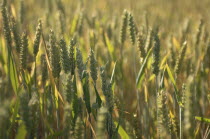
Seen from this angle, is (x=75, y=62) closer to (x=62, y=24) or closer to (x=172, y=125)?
(x=172, y=125)

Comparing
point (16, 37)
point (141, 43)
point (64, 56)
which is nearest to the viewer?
point (64, 56)

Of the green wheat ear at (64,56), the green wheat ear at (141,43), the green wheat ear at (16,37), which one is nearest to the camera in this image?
the green wheat ear at (64,56)

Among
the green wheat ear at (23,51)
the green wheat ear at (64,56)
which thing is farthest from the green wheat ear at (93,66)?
the green wheat ear at (23,51)

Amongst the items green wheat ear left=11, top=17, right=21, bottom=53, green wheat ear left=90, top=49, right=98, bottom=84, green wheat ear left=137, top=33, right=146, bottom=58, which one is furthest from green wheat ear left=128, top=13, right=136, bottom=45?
green wheat ear left=11, top=17, right=21, bottom=53

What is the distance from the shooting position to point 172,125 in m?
0.79

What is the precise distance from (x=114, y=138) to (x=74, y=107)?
0.46 ft

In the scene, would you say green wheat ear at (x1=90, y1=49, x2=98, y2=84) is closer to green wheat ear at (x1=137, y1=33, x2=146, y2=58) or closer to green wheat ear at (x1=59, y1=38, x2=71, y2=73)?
green wheat ear at (x1=59, y1=38, x2=71, y2=73)

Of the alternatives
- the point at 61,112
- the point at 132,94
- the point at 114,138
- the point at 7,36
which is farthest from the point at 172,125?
the point at 132,94

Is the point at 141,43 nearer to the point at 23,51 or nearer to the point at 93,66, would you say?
the point at 93,66

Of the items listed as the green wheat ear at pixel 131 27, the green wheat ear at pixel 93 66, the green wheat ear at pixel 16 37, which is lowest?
the green wheat ear at pixel 93 66

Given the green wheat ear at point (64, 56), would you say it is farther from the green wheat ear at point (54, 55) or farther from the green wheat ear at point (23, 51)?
the green wheat ear at point (23, 51)

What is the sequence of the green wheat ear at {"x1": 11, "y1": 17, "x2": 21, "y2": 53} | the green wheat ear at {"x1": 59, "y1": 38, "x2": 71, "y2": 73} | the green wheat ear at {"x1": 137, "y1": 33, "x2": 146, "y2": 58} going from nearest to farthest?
1. the green wheat ear at {"x1": 59, "y1": 38, "x2": 71, "y2": 73}
2. the green wheat ear at {"x1": 11, "y1": 17, "x2": 21, "y2": 53}
3. the green wheat ear at {"x1": 137, "y1": 33, "x2": 146, "y2": 58}

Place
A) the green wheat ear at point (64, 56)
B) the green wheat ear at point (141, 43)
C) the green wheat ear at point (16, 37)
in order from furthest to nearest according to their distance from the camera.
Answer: the green wheat ear at point (141, 43) < the green wheat ear at point (16, 37) < the green wheat ear at point (64, 56)

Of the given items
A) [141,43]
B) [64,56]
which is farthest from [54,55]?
[141,43]
